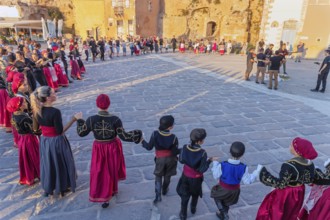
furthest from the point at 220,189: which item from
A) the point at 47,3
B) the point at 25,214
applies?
the point at 47,3

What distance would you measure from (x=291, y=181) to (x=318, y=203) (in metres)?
0.46

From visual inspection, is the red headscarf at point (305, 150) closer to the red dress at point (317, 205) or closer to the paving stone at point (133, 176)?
the red dress at point (317, 205)

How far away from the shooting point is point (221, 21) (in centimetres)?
3097

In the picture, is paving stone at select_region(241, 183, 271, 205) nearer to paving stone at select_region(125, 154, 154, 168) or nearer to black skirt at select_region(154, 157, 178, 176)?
black skirt at select_region(154, 157, 178, 176)

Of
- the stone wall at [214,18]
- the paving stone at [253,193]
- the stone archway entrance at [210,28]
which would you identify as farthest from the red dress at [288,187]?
the stone archway entrance at [210,28]

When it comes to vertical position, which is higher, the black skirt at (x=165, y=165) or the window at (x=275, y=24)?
the window at (x=275, y=24)

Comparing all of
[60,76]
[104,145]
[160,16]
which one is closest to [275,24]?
[160,16]

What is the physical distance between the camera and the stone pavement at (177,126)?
330 cm

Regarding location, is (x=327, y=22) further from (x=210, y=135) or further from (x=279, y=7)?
(x=210, y=135)

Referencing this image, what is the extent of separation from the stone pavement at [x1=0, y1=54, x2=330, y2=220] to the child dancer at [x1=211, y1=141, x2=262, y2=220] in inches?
21.8

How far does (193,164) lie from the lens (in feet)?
8.96

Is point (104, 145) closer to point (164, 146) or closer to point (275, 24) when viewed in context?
point (164, 146)

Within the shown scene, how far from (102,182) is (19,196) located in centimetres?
134

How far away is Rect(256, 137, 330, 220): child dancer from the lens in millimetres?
2369
